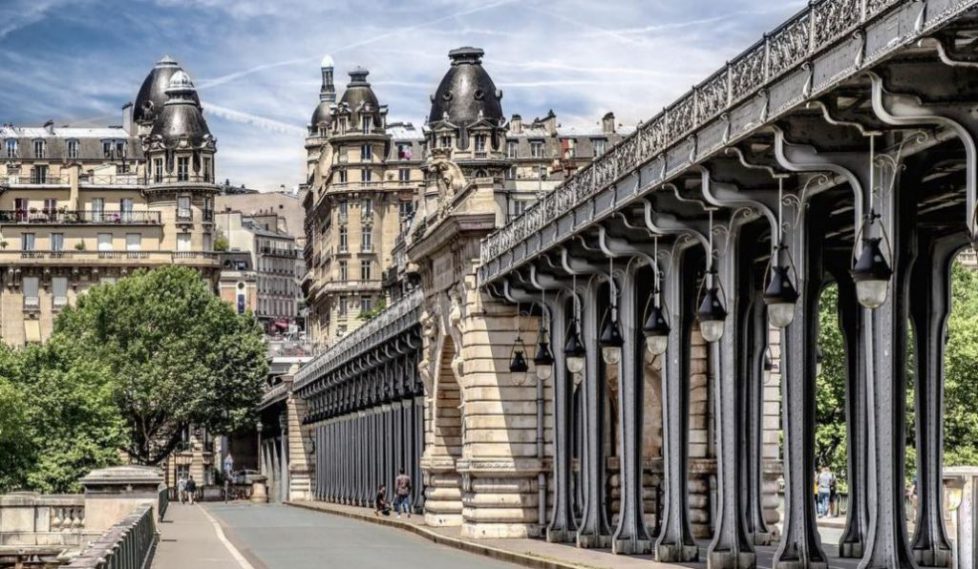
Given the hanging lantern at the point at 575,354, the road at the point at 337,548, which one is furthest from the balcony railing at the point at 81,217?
the hanging lantern at the point at 575,354

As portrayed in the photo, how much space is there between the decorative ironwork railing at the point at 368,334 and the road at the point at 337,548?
6.60m

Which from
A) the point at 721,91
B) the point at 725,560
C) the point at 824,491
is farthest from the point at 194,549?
the point at 824,491

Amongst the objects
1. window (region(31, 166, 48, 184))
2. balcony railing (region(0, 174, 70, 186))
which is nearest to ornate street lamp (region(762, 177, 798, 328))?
balcony railing (region(0, 174, 70, 186))

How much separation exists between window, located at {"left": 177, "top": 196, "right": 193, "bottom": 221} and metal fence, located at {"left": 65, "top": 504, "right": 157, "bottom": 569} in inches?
5659

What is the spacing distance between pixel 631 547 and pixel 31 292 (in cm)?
14563

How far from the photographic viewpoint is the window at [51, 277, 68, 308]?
183m

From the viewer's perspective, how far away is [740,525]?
3516 centimetres

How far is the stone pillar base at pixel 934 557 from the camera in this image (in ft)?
→ 110

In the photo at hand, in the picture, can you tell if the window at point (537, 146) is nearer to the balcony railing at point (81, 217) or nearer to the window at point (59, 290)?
the balcony railing at point (81, 217)

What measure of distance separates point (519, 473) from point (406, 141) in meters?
144

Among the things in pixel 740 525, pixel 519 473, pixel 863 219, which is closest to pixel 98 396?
pixel 519 473

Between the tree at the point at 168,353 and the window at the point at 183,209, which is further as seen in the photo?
the window at the point at 183,209

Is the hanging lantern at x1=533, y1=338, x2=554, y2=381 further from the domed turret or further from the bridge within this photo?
the domed turret

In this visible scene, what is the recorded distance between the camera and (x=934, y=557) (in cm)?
3359
